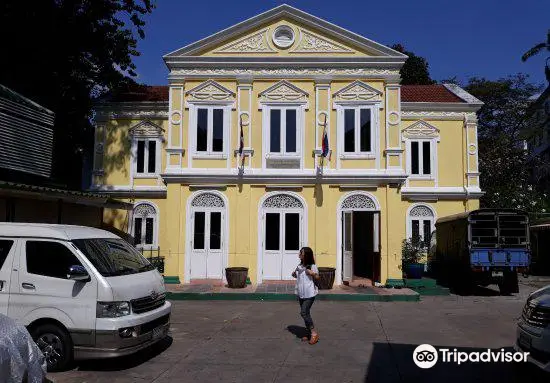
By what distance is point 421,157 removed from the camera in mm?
23547

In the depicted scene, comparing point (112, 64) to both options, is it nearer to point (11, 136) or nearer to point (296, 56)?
point (296, 56)

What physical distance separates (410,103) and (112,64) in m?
14.0

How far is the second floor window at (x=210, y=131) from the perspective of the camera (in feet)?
59.3

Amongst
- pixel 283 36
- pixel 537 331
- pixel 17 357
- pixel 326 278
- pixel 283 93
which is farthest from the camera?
pixel 283 36

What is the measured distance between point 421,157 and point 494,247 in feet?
27.9

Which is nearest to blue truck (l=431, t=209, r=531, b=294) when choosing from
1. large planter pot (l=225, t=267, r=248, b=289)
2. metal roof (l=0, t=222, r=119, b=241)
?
large planter pot (l=225, t=267, r=248, b=289)

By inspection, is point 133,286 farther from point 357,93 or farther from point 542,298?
point 357,93

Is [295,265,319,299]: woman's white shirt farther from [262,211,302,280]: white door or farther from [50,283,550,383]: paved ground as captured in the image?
[262,211,302,280]: white door

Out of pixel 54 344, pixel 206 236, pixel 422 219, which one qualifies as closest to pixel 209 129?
pixel 206 236

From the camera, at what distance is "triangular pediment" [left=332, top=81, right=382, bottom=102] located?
1789cm

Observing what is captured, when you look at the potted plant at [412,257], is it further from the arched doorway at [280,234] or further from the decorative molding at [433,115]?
the decorative molding at [433,115]

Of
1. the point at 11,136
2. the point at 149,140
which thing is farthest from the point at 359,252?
the point at 11,136

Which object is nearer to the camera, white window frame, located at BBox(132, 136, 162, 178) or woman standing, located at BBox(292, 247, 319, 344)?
woman standing, located at BBox(292, 247, 319, 344)

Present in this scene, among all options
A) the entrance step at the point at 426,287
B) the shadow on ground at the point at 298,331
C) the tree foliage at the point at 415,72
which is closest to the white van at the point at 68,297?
the shadow on ground at the point at 298,331
